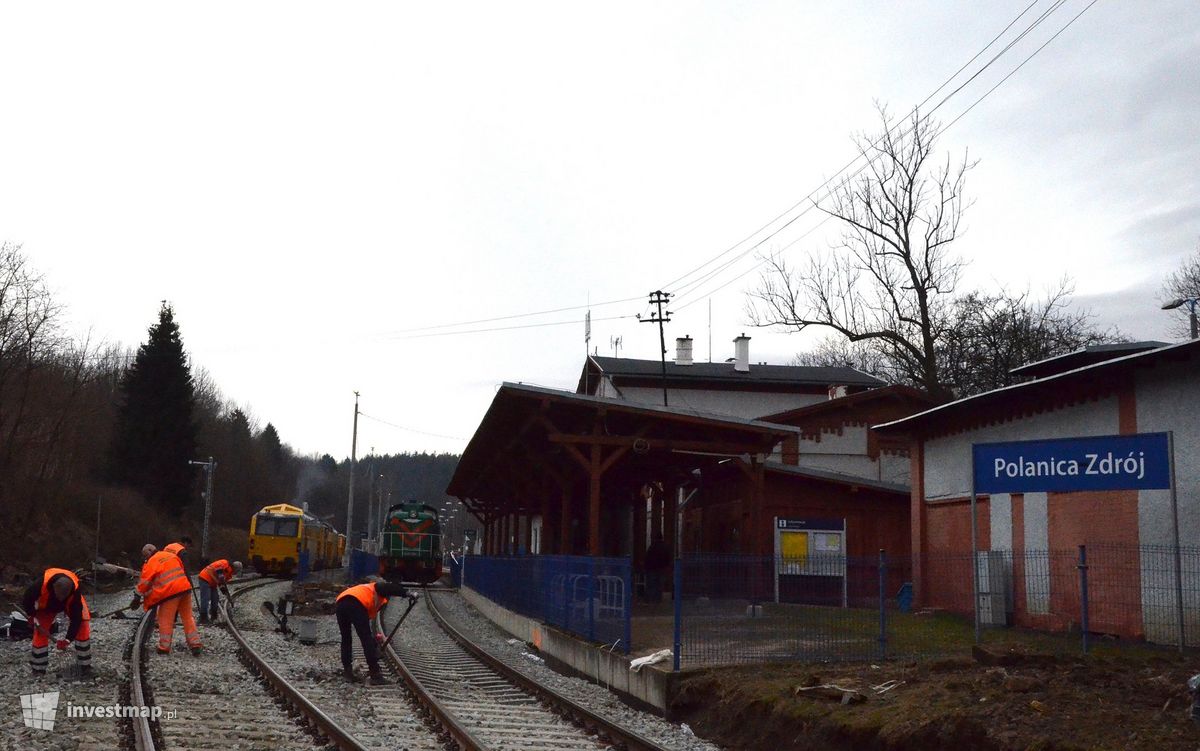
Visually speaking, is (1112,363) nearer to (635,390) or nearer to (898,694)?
(898,694)

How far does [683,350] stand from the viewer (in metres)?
50.0

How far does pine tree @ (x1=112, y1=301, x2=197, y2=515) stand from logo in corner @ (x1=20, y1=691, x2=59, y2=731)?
184 feet

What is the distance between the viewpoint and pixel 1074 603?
52.1ft

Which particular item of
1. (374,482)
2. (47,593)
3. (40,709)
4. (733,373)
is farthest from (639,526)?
(374,482)

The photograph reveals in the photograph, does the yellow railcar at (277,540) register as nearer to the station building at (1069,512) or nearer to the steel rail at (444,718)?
the station building at (1069,512)

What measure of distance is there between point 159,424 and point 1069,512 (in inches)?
2293

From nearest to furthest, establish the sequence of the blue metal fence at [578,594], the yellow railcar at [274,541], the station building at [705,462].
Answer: the blue metal fence at [578,594] → the station building at [705,462] → the yellow railcar at [274,541]

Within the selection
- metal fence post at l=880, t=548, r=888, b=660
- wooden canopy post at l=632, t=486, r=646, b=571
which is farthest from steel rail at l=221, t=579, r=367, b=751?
wooden canopy post at l=632, t=486, r=646, b=571

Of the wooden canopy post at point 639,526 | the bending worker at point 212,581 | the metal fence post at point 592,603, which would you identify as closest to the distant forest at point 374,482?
the wooden canopy post at point 639,526

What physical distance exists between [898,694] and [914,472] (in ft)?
40.0

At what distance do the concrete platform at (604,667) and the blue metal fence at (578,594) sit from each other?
20cm

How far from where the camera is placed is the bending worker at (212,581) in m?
18.8

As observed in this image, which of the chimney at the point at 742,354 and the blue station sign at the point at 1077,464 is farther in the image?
the chimney at the point at 742,354

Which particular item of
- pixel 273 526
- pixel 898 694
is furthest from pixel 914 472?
pixel 273 526
